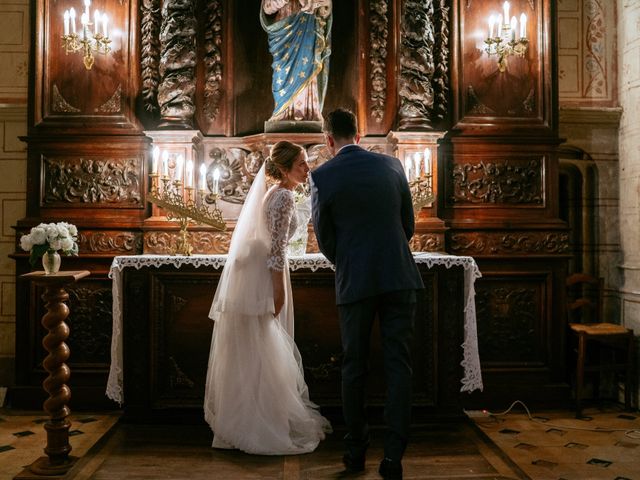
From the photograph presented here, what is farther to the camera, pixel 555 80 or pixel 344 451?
pixel 555 80

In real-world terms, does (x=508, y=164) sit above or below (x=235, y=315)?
above

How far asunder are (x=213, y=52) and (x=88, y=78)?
109cm

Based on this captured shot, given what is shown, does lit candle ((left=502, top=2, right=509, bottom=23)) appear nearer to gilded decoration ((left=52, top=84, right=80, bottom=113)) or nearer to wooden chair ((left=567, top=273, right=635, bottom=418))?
wooden chair ((left=567, top=273, right=635, bottom=418))

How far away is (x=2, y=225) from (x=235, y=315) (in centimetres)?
315

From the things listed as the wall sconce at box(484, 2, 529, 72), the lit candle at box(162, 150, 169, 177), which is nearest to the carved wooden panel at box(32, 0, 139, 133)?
the lit candle at box(162, 150, 169, 177)

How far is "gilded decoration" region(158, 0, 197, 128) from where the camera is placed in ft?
16.6

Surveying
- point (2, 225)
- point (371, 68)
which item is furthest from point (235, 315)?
point (2, 225)

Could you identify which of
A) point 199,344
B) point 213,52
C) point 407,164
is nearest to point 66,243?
point 199,344

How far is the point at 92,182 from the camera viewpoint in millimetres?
5168

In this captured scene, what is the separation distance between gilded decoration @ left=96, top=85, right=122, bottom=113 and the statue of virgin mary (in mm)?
1315

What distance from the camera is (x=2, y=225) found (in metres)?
5.72

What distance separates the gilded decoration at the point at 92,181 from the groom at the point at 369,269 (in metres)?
2.47

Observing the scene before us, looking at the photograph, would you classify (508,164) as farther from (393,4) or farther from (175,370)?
(175,370)

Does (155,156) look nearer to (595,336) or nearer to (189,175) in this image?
(189,175)
